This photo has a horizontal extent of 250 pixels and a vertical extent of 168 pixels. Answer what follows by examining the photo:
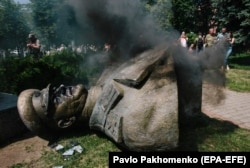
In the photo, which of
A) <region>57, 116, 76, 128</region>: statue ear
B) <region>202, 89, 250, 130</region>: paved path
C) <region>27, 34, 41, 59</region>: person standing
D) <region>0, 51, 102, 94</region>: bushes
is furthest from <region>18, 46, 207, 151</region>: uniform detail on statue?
<region>27, 34, 41, 59</region>: person standing

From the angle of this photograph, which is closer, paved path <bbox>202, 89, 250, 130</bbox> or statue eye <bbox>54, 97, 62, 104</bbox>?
statue eye <bbox>54, 97, 62, 104</bbox>

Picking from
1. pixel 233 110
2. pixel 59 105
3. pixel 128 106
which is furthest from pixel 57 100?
pixel 233 110

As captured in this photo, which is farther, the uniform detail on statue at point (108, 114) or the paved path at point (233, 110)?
the paved path at point (233, 110)

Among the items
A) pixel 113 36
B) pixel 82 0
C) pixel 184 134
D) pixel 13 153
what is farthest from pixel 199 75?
pixel 13 153

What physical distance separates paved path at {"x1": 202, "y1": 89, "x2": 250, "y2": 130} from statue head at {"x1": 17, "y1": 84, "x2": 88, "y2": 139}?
285 cm

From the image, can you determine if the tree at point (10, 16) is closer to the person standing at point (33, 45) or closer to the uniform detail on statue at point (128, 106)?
the person standing at point (33, 45)

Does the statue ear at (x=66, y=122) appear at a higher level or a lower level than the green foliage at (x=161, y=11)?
lower

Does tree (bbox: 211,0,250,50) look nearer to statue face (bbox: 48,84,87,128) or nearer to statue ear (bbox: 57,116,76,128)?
statue face (bbox: 48,84,87,128)

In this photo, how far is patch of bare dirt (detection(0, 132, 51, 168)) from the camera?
4.63 metres

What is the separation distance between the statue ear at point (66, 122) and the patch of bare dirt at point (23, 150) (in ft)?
1.31

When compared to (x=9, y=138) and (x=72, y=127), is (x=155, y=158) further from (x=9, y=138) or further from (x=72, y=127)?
(x=9, y=138)

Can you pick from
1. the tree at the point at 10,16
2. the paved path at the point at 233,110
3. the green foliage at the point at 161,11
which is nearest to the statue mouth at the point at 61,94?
the green foliage at the point at 161,11

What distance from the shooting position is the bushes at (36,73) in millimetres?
7016

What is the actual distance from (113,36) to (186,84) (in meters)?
1.27
